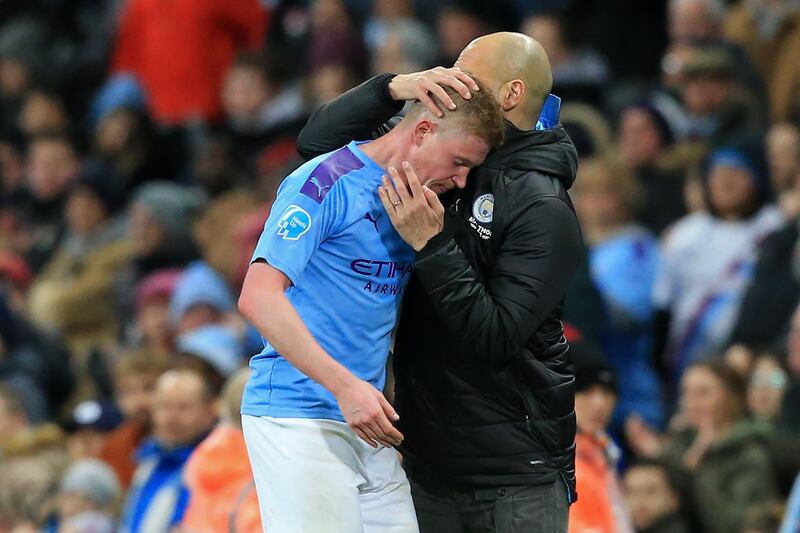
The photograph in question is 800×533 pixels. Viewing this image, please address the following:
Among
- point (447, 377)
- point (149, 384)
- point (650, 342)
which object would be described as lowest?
point (650, 342)

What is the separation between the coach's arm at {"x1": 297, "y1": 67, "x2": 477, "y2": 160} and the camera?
4.89m

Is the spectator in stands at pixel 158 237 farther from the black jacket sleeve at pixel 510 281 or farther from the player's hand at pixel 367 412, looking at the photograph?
the player's hand at pixel 367 412

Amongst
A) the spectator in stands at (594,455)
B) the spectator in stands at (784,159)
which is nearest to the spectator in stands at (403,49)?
the spectator in stands at (784,159)

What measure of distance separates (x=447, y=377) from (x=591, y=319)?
311cm

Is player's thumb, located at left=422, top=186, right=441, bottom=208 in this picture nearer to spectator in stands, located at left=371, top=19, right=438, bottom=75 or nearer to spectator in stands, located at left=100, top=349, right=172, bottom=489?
A: spectator in stands, located at left=100, top=349, right=172, bottom=489

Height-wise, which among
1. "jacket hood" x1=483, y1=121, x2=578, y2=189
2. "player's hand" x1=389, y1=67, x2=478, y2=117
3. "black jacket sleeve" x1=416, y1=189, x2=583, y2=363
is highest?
"player's hand" x1=389, y1=67, x2=478, y2=117

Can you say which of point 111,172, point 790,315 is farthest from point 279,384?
point 111,172

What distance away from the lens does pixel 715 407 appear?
7562mm

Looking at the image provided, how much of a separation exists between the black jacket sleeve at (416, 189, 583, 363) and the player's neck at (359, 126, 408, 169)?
0.82 ft

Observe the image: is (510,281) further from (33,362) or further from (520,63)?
(33,362)

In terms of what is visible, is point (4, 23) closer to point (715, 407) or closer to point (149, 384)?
point (149, 384)

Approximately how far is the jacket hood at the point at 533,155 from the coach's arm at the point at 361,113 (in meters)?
0.27

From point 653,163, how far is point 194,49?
15.1 feet

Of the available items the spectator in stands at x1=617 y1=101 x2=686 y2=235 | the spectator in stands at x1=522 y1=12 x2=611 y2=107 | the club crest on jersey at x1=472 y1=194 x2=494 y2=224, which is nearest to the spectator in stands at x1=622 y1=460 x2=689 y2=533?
the spectator in stands at x1=617 y1=101 x2=686 y2=235
